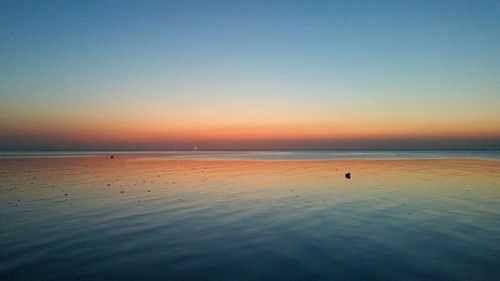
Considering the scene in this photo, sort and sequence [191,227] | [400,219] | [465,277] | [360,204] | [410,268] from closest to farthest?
[465,277]
[410,268]
[191,227]
[400,219]
[360,204]

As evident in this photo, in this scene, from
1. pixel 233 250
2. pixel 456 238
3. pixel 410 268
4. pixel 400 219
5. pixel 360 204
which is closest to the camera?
pixel 410 268

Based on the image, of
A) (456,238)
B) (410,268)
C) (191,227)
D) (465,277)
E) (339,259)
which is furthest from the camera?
(191,227)

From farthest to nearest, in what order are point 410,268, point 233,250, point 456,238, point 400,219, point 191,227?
point 400,219
point 191,227
point 456,238
point 233,250
point 410,268

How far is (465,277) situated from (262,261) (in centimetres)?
579

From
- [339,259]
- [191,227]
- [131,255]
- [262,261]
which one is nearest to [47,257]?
[131,255]

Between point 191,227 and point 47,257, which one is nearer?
point 47,257

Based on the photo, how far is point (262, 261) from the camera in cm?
1025

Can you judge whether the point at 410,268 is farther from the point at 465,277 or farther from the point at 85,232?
the point at 85,232

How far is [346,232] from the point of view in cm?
1370

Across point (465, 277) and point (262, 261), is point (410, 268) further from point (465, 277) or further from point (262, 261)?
point (262, 261)

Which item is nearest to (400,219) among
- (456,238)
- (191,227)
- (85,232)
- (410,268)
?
(456,238)

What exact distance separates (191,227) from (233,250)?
13.0 ft

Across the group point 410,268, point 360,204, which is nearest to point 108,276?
point 410,268

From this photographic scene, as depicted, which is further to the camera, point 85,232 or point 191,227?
point 191,227
